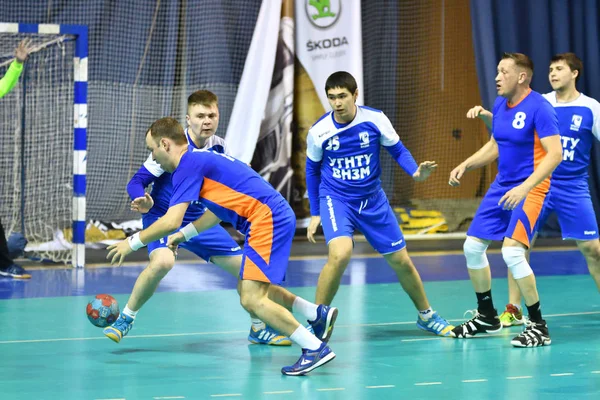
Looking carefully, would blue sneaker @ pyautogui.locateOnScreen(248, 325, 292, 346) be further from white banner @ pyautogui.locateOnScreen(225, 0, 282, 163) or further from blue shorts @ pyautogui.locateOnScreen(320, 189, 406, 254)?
white banner @ pyautogui.locateOnScreen(225, 0, 282, 163)

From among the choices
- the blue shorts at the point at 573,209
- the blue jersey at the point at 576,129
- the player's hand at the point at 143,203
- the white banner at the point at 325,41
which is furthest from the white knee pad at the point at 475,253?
the white banner at the point at 325,41

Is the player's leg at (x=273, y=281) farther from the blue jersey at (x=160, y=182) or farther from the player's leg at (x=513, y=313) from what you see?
the player's leg at (x=513, y=313)

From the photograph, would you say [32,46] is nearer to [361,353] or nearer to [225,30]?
[225,30]

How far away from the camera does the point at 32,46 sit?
11.1m

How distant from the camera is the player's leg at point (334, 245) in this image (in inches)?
251

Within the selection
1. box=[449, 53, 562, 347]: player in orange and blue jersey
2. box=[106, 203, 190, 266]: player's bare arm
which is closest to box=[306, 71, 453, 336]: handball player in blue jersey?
box=[449, 53, 562, 347]: player in orange and blue jersey

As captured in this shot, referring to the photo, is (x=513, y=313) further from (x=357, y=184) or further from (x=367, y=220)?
(x=357, y=184)

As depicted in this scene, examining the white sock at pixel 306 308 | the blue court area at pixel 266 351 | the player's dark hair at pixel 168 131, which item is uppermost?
the player's dark hair at pixel 168 131

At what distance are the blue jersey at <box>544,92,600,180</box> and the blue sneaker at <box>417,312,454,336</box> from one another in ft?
4.84

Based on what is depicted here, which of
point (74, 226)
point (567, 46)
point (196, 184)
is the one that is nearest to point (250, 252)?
point (196, 184)

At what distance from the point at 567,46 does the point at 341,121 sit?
8.01 metres

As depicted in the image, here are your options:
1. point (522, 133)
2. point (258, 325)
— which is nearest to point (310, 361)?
point (258, 325)

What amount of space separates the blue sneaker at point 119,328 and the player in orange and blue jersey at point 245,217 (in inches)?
30.0

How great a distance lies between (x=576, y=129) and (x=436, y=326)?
6.24 feet
